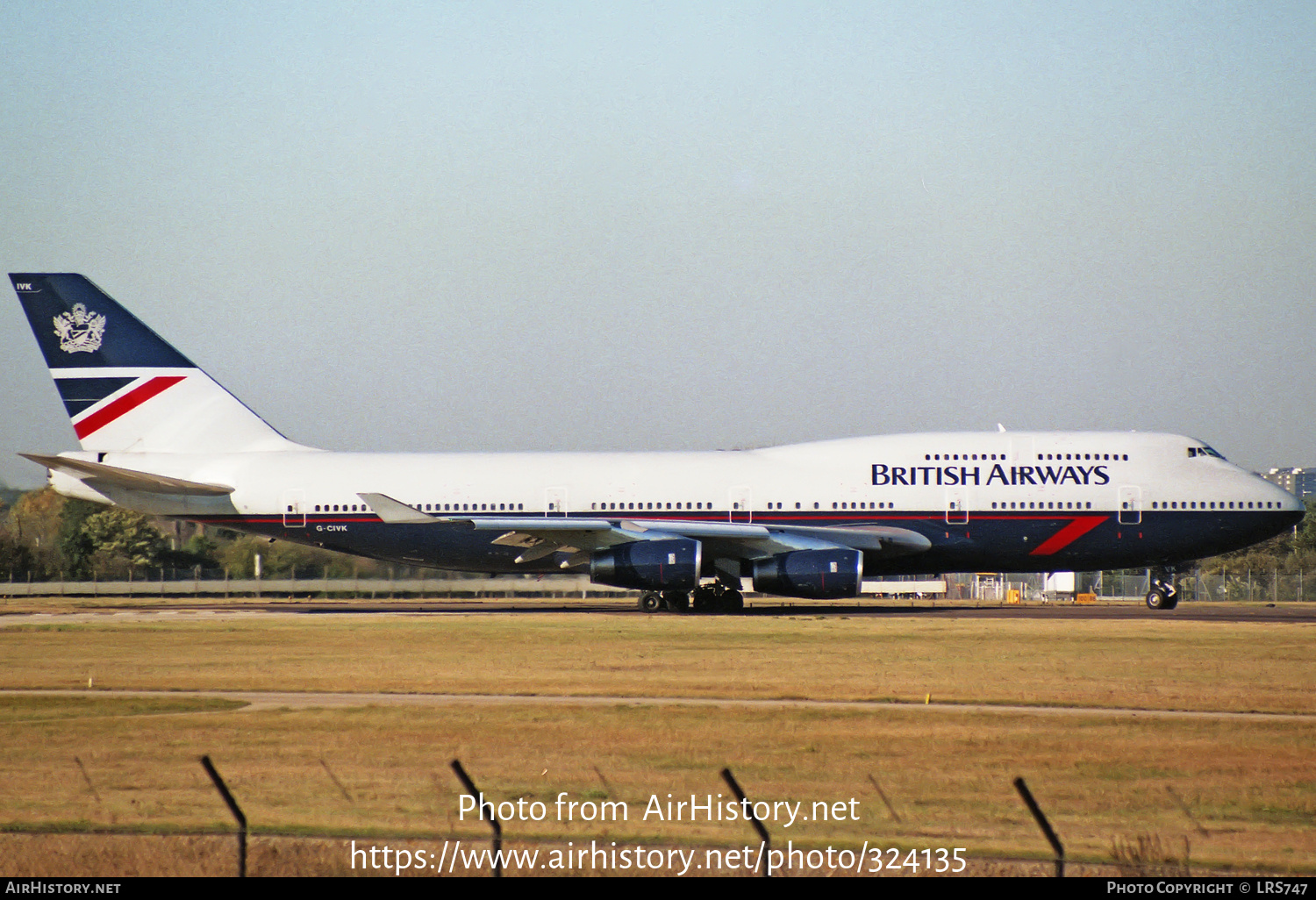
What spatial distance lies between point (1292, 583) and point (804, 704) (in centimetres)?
4587

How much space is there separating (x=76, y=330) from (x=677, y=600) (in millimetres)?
19555

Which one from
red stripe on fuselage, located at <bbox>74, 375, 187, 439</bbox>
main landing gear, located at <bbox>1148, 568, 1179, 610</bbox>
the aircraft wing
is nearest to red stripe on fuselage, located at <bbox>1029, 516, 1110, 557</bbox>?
the aircraft wing

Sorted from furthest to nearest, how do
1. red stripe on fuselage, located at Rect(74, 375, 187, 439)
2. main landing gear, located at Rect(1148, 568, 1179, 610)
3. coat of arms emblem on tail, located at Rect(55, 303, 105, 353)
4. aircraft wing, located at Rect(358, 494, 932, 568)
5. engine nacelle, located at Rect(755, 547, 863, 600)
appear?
red stripe on fuselage, located at Rect(74, 375, 187, 439) < coat of arms emblem on tail, located at Rect(55, 303, 105, 353) < main landing gear, located at Rect(1148, 568, 1179, 610) < aircraft wing, located at Rect(358, 494, 932, 568) < engine nacelle, located at Rect(755, 547, 863, 600)

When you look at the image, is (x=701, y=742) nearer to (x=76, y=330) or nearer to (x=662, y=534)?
(x=662, y=534)

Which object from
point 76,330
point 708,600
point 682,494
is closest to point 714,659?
point 708,600

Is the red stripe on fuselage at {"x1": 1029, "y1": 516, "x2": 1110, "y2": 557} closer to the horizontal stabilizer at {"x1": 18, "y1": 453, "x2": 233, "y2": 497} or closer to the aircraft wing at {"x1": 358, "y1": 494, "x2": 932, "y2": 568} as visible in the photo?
the aircraft wing at {"x1": 358, "y1": 494, "x2": 932, "y2": 568}

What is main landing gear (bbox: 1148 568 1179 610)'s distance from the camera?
39.6 metres

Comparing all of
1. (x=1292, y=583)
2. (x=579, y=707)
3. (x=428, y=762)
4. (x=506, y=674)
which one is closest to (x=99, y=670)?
(x=506, y=674)

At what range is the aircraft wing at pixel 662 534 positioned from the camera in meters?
35.3

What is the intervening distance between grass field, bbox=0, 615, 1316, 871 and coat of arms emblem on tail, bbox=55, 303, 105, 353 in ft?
52.6

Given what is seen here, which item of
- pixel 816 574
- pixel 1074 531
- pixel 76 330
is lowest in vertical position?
pixel 816 574

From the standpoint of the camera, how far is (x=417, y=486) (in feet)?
128

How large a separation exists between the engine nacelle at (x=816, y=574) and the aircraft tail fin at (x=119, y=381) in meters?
16.0

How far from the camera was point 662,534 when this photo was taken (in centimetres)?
3591
